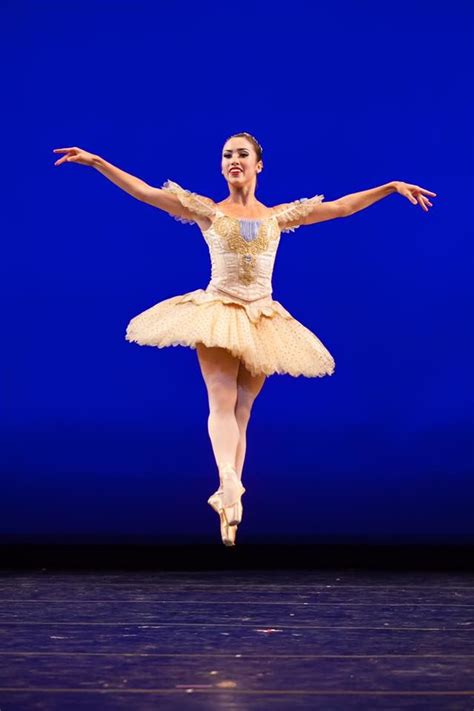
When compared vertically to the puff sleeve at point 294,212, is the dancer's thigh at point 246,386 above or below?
below

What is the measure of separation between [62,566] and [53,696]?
2.44 meters

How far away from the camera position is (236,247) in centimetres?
405

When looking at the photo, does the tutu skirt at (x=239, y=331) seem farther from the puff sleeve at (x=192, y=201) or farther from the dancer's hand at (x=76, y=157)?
the dancer's hand at (x=76, y=157)

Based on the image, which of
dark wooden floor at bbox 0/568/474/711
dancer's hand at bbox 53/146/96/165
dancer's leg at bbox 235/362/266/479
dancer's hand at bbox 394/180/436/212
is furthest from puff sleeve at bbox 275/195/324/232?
dark wooden floor at bbox 0/568/474/711

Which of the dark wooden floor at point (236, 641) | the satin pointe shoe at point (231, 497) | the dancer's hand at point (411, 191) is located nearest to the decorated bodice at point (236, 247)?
the dancer's hand at point (411, 191)

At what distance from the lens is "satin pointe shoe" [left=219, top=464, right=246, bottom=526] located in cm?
373

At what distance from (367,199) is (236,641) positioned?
162 cm

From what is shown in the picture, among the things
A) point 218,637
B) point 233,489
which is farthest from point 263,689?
point 233,489

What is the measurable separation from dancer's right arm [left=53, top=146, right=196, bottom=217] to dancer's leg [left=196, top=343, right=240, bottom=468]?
0.48 m

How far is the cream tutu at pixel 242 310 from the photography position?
13.0 feet

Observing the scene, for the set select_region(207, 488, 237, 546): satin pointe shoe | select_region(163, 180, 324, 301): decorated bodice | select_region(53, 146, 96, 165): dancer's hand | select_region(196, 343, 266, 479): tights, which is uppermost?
select_region(53, 146, 96, 165): dancer's hand

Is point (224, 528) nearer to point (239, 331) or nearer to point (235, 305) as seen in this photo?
point (239, 331)

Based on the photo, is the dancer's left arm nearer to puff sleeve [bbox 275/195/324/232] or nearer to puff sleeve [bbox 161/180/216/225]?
puff sleeve [bbox 275/195/324/232]

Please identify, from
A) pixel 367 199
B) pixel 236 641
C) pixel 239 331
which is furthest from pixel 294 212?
pixel 236 641
